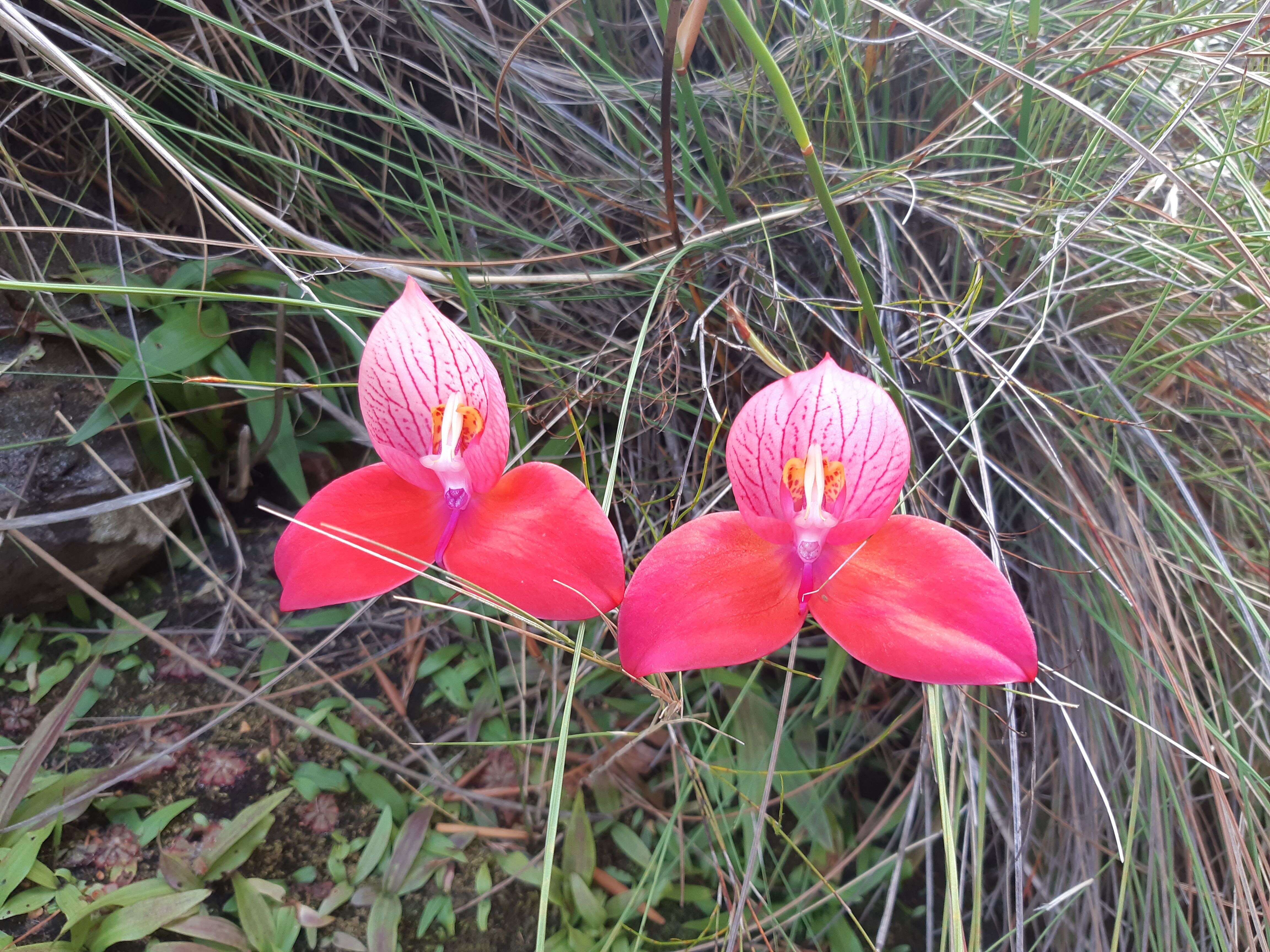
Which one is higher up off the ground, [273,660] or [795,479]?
[795,479]

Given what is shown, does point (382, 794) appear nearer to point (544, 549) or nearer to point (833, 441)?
point (544, 549)

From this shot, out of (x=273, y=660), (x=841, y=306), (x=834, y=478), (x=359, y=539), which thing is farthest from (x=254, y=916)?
(x=841, y=306)

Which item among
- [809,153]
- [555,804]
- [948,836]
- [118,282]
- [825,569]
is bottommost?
[948,836]

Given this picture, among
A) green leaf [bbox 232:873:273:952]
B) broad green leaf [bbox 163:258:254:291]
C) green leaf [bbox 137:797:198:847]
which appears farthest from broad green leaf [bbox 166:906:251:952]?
broad green leaf [bbox 163:258:254:291]

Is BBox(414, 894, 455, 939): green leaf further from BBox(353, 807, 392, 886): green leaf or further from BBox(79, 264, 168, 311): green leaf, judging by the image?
BBox(79, 264, 168, 311): green leaf

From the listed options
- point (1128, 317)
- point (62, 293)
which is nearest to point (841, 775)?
point (1128, 317)

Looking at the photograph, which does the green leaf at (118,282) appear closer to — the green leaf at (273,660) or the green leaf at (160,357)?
the green leaf at (160,357)
